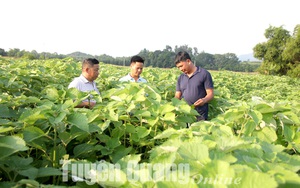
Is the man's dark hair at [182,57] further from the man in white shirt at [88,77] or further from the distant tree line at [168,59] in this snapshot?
the distant tree line at [168,59]

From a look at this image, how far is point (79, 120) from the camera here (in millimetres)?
1244

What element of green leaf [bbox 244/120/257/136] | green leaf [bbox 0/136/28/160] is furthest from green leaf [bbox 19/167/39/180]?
green leaf [bbox 244/120/257/136]

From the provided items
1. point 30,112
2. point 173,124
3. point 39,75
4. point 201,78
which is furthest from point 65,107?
point 201,78

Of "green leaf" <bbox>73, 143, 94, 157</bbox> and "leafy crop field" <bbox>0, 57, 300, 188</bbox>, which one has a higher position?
"leafy crop field" <bbox>0, 57, 300, 188</bbox>

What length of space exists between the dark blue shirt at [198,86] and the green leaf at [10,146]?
2429 millimetres

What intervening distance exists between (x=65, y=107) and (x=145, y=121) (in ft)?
1.62

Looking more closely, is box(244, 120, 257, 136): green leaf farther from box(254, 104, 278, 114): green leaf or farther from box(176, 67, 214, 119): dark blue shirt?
box(176, 67, 214, 119): dark blue shirt

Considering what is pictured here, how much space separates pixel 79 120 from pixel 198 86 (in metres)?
2.20

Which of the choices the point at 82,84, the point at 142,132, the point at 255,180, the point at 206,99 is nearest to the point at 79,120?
the point at 142,132

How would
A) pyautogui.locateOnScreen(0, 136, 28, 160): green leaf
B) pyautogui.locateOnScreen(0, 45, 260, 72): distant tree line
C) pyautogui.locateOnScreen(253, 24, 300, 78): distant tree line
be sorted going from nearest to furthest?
pyautogui.locateOnScreen(0, 136, 28, 160): green leaf → pyautogui.locateOnScreen(253, 24, 300, 78): distant tree line → pyautogui.locateOnScreen(0, 45, 260, 72): distant tree line

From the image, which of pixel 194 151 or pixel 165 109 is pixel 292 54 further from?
pixel 194 151

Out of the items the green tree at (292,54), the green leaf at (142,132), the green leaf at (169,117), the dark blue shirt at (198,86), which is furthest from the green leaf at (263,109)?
the green tree at (292,54)

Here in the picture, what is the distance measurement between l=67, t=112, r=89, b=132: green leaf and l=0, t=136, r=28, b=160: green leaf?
0.31 m

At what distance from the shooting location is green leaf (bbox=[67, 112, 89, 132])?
47.5 inches
